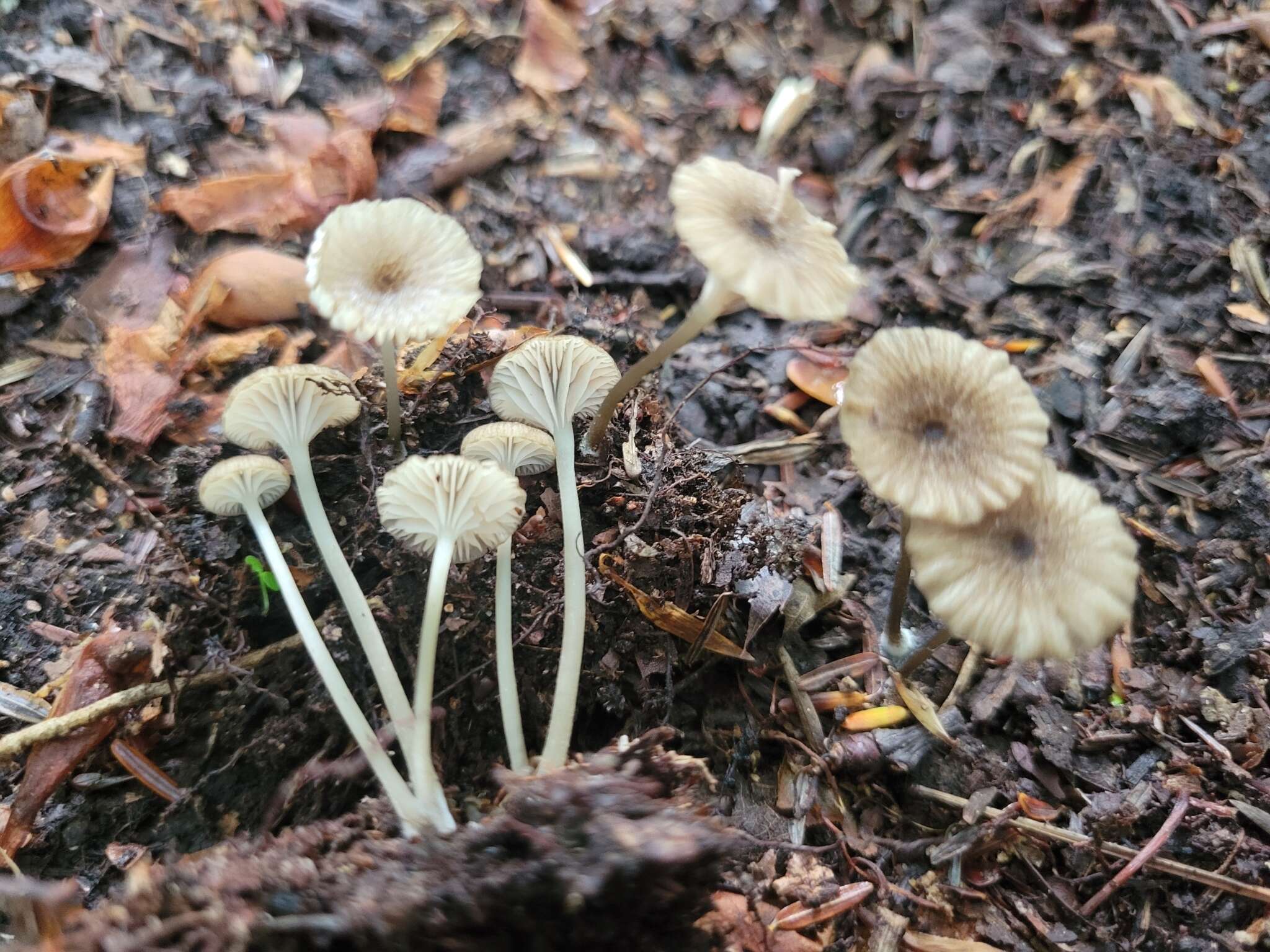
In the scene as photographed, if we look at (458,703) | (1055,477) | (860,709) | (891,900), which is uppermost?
(1055,477)

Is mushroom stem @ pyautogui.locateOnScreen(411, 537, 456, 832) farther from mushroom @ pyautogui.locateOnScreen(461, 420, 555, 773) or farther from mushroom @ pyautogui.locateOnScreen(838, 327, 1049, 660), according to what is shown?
mushroom @ pyautogui.locateOnScreen(838, 327, 1049, 660)

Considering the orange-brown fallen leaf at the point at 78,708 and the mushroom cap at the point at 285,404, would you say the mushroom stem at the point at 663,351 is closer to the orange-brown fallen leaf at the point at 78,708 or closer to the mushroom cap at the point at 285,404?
the mushroom cap at the point at 285,404

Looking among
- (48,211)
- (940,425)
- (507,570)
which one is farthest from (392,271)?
(48,211)

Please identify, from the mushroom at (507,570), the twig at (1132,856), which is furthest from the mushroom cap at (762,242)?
the twig at (1132,856)

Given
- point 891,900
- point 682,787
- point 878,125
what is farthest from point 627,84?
point 891,900

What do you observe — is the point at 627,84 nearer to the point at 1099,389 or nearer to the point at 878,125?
the point at 878,125

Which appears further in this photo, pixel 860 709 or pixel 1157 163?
pixel 1157 163

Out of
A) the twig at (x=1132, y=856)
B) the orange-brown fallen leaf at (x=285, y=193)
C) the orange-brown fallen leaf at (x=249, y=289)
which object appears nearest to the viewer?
the twig at (x=1132, y=856)
